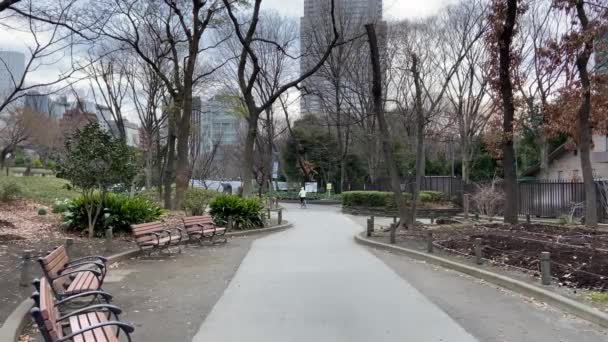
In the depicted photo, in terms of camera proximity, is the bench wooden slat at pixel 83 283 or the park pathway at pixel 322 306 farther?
the bench wooden slat at pixel 83 283

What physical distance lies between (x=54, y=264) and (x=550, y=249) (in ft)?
30.3

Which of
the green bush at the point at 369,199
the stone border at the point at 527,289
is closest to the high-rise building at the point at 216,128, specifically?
the green bush at the point at 369,199

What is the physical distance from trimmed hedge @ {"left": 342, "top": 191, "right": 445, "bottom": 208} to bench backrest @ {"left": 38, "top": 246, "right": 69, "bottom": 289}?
29.3 metres

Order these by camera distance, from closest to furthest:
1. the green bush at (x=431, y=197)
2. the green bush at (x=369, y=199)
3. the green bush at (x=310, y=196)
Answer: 1. the green bush at (x=431, y=197)
2. the green bush at (x=369, y=199)
3. the green bush at (x=310, y=196)

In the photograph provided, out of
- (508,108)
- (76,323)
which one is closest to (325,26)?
(508,108)

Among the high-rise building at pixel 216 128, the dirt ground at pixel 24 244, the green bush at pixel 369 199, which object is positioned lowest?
the dirt ground at pixel 24 244

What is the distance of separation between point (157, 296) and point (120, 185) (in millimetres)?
9324

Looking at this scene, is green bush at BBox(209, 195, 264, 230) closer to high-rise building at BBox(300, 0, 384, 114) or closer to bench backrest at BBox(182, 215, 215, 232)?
bench backrest at BBox(182, 215, 215, 232)

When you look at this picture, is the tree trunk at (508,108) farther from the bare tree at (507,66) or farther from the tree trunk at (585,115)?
the tree trunk at (585,115)

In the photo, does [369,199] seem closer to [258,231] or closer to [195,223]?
[258,231]

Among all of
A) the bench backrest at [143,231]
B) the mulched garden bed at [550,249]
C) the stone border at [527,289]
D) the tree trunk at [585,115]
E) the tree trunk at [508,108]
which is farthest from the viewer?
the tree trunk at [508,108]

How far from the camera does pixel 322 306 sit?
26.1ft

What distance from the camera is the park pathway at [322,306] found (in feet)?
21.0

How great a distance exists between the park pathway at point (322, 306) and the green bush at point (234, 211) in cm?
766
